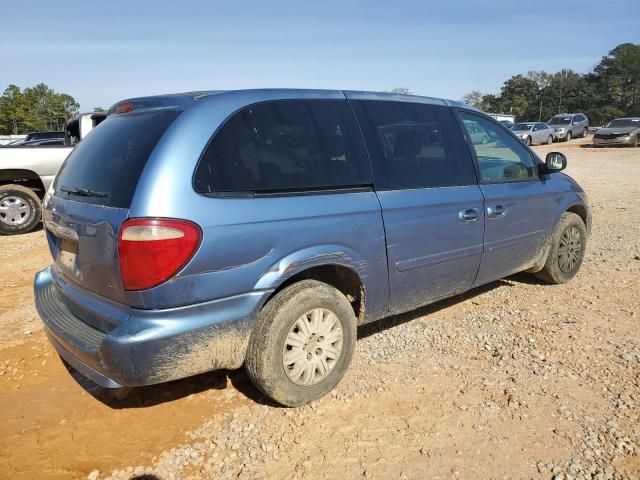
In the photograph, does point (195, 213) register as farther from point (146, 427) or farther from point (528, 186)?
point (528, 186)

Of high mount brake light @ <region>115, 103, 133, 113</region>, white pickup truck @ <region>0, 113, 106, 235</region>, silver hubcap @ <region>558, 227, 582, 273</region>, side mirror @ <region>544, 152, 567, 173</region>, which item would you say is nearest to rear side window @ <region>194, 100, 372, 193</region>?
high mount brake light @ <region>115, 103, 133, 113</region>

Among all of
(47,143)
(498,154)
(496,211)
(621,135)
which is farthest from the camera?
(621,135)

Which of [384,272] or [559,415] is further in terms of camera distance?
[384,272]

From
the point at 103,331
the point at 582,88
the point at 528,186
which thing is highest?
the point at 582,88

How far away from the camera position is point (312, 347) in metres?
2.98

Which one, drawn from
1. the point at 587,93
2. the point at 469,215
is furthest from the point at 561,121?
the point at 587,93

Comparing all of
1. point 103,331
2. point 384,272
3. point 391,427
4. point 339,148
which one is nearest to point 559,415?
point 391,427

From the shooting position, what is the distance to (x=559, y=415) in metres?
2.87

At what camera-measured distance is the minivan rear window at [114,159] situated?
254 centimetres

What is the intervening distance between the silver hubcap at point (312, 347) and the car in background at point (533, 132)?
27894 millimetres

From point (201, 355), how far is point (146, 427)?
0.67 meters

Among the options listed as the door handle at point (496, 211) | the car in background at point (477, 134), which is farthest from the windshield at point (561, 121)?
the door handle at point (496, 211)

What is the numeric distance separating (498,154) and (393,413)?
251 cm

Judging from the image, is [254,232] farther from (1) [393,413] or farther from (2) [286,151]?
(1) [393,413]
